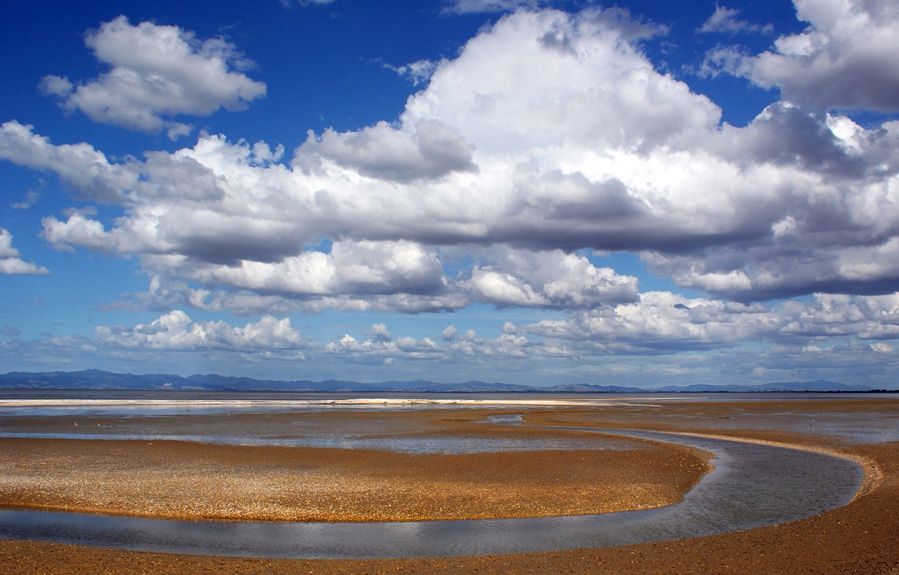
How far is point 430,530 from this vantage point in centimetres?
2372

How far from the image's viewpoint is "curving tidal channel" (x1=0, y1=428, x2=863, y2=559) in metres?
21.2

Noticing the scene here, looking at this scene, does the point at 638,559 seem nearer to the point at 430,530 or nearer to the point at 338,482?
the point at 430,530

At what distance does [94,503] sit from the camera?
27922 millimetres

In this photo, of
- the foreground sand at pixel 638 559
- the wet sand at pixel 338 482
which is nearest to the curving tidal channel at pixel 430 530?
the wet sand at pixel 338 482

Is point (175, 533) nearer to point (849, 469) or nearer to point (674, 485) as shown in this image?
point (674, 485)

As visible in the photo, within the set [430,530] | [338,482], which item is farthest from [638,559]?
[338,482]

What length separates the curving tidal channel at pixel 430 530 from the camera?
21.2 m

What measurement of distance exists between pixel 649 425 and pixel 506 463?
38158mm

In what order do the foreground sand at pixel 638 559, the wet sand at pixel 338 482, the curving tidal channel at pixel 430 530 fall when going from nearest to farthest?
the foreground sand at pixel 638 559
the curving tidal channel at pixel 430 530
the wet sand at pixel 338 482

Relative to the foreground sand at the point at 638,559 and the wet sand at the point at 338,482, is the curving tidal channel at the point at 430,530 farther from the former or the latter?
the foreground sand at the point at 638,559

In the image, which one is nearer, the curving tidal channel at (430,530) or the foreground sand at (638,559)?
the foreground sand at (638,559)

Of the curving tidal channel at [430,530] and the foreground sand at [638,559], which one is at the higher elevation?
the foreground sand at [638,559]

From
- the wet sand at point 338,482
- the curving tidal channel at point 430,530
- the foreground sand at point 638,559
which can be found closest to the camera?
the foreground sand at point 638,559

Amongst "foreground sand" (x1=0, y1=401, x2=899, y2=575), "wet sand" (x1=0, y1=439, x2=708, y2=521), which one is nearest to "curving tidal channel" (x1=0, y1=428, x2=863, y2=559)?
"wet sand" (x1=0, y1=439, x2=708, y2=521)
